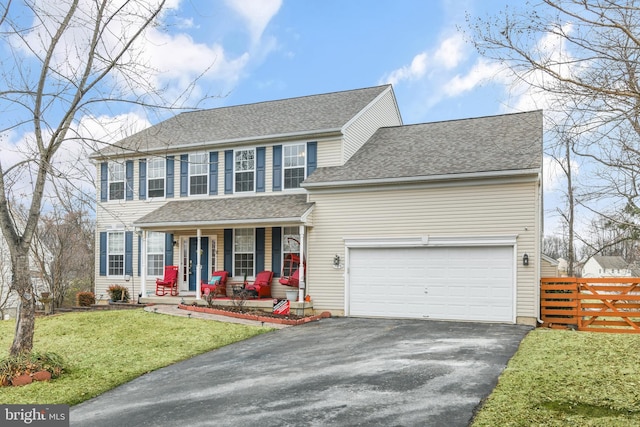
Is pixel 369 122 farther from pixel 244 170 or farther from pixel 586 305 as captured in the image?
pixel 586 305

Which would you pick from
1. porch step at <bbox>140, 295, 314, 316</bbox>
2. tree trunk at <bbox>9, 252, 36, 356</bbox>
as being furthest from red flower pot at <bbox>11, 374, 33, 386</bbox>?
porch step at <bbox>140, 295, 314, 316</bbox>

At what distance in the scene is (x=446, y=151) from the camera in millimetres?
16031

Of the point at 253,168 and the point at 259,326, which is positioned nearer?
the point at 259,326

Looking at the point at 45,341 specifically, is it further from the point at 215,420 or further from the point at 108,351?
the point at 215,420

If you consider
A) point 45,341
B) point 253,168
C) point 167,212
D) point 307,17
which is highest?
point 307,17

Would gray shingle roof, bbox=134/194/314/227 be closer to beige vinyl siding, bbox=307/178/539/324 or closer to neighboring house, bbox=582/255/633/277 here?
beige vinyl siding, bbox=307/178/539/324

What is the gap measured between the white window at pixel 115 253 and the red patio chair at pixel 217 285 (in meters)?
4.69

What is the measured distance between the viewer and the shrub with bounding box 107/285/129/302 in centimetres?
1934

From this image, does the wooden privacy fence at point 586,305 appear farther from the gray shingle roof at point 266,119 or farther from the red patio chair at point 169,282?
the red patio chair at point 169,282

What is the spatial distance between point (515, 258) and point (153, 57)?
10.0 m

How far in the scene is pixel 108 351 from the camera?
36.2 ft

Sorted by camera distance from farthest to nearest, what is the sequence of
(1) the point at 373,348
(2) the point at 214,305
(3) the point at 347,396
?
(2) the point at 214,305
(1) the point at 373,348
(3) the point at 347,396

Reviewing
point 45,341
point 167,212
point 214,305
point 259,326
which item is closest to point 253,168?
point 167,212

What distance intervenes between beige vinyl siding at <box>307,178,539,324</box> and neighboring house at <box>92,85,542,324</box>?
0.03 m
